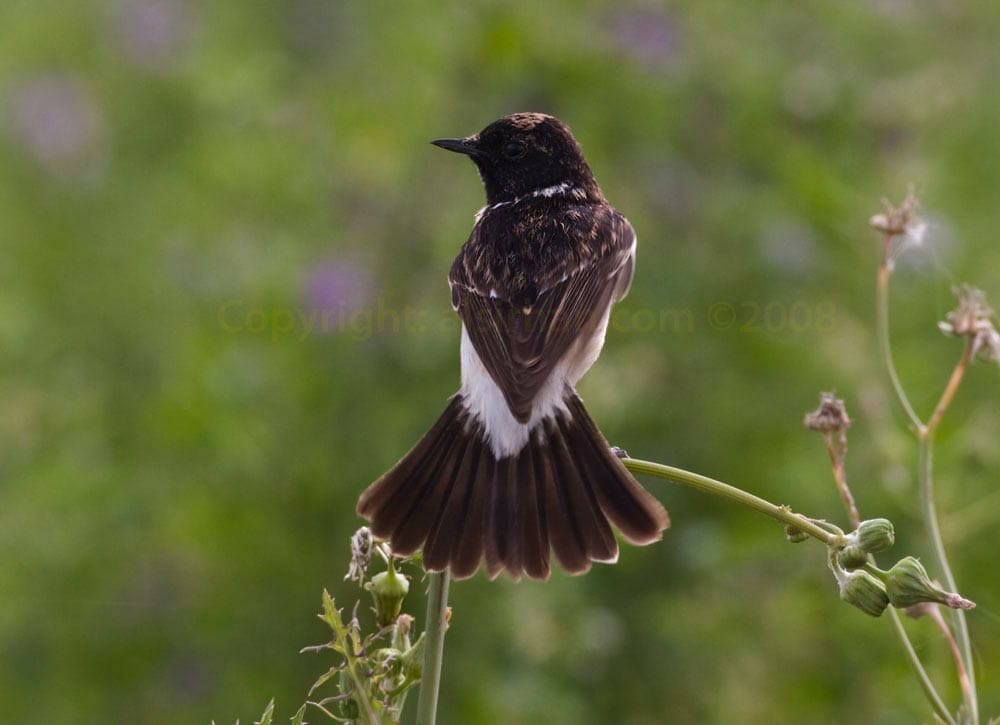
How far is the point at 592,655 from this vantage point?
4777 mm

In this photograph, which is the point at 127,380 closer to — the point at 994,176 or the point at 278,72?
the point at 278,72

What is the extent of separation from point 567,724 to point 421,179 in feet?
7.65

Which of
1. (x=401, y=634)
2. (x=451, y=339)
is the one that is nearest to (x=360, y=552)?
(x=401, y=634)

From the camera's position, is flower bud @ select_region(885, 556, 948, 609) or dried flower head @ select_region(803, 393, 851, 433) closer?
flower bud @ select_region(885, 556, 948, 609)

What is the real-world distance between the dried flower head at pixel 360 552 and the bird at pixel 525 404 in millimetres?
102

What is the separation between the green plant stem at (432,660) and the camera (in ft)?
5.76

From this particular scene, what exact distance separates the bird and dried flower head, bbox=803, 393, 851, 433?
1.09ft

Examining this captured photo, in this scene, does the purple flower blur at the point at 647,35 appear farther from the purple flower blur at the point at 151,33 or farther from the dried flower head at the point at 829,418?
the dried flower head at the point at 829,418

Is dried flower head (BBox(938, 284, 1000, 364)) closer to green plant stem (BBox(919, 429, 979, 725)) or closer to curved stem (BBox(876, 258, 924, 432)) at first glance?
curved stem (BBox(876, 258, 924, 432))

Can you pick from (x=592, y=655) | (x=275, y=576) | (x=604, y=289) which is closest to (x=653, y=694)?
(x=592, y=655)

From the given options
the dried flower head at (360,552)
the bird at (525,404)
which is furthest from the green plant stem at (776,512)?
the dried flower head at (360,552)

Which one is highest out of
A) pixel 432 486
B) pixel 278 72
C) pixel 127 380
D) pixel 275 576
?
pixel 278 72

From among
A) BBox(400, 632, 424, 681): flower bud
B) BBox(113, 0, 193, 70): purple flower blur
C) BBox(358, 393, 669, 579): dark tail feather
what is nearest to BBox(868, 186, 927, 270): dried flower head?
BBox(358, 393, 669, 579): dark tail feather

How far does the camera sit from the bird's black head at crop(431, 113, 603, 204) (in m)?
4.26
